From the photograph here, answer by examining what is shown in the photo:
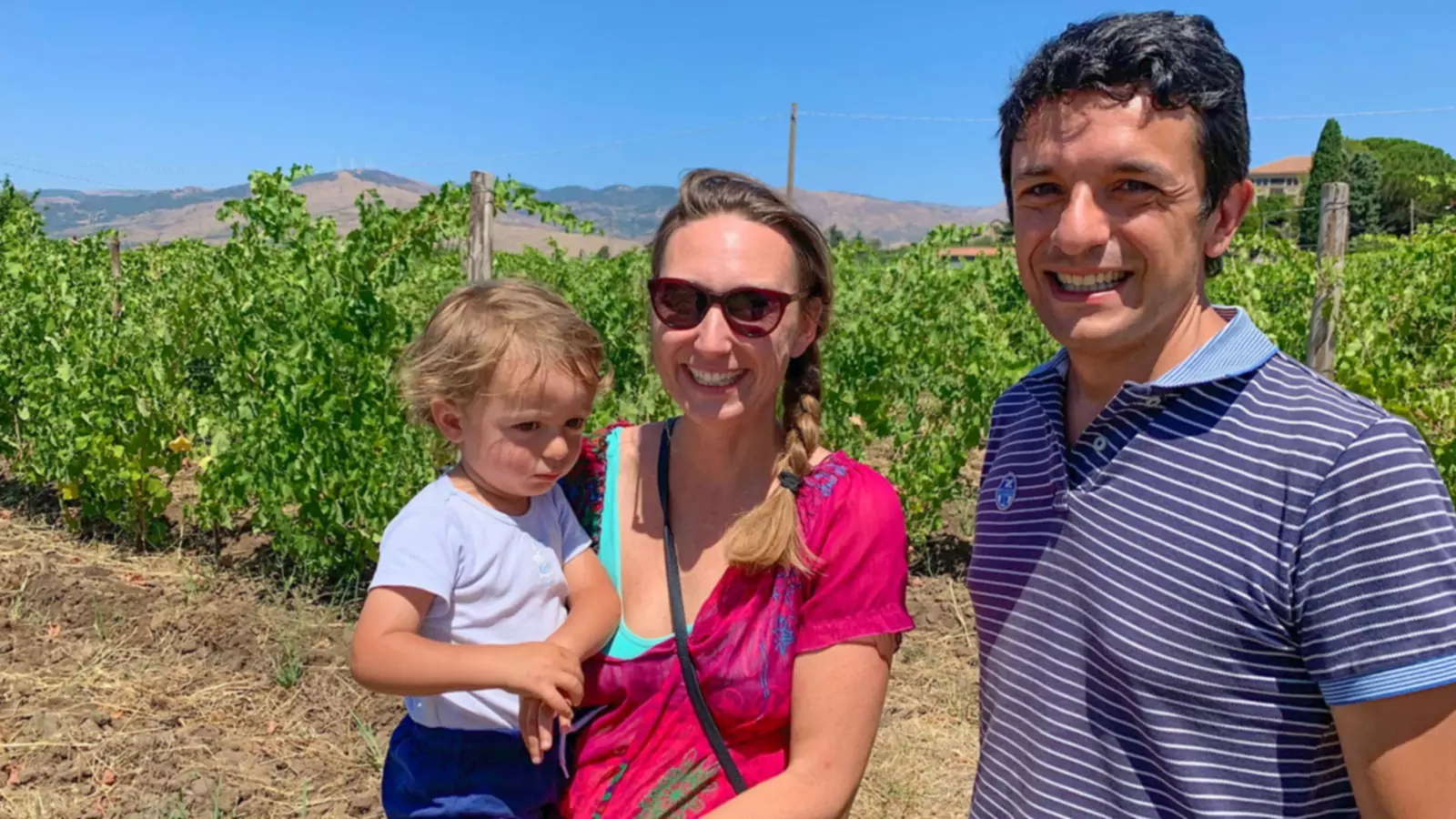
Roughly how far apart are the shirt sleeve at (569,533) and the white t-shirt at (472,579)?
3 cm

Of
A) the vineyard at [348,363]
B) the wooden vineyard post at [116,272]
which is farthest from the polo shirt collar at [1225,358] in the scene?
the wooden vineyard post at [116,272]

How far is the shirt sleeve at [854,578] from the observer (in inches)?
62.0

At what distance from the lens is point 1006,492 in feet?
5.33

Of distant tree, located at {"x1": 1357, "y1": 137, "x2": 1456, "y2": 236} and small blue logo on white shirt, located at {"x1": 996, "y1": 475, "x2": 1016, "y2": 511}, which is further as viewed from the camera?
distant tree, located at {"x1": 1357, "y1": 137, "x2": 1456, "y2": 236}

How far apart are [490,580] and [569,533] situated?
182 mm

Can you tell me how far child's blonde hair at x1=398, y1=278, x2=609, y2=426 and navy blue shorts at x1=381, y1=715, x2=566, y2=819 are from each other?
575 millimetres

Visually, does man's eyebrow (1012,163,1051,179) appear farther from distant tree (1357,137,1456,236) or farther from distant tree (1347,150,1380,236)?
distant tree (1347,150,1380,236)

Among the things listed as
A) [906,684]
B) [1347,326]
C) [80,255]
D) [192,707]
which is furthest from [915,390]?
[80,255]

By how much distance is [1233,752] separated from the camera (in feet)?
4.07

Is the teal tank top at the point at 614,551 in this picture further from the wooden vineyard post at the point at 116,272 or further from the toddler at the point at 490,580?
the wooden vineyard post at the point at 116,272

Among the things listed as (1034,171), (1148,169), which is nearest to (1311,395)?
(1148,169)

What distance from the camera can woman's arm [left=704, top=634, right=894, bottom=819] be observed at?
60.1 inches

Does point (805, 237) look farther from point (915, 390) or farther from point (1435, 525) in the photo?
point (915, 390)

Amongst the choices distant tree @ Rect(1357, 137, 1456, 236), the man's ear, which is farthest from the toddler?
distant tree @ Rect(1357, 137, 1456, 236)
